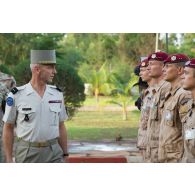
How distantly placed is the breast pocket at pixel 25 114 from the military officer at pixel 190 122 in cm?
108

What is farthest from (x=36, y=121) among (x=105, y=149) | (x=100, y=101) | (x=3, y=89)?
(x=100, y=101)

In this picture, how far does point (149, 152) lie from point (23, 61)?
16.1 feet

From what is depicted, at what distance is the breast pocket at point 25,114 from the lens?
3502 mm

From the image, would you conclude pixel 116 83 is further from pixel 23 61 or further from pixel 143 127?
pixel 143 127

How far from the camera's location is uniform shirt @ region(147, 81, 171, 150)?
4506mm

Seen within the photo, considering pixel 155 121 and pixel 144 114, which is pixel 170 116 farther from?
pixel 144 114

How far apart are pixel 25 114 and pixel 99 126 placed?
22.2ft

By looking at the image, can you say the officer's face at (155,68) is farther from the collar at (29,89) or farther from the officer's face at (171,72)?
the collar at (29,89)

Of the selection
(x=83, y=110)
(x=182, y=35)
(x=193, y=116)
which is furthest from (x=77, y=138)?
(x=193, y=116)

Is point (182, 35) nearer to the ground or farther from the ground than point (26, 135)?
farther from the ground

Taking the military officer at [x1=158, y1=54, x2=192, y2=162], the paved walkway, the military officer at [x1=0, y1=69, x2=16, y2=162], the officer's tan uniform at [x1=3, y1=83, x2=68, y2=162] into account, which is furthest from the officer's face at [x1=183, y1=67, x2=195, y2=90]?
the paved walkway

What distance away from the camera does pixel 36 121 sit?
11.6 feet

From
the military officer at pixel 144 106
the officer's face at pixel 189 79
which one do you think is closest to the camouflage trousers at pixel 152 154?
the military officer at pixel 144 106

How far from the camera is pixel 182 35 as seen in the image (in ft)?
30.0
